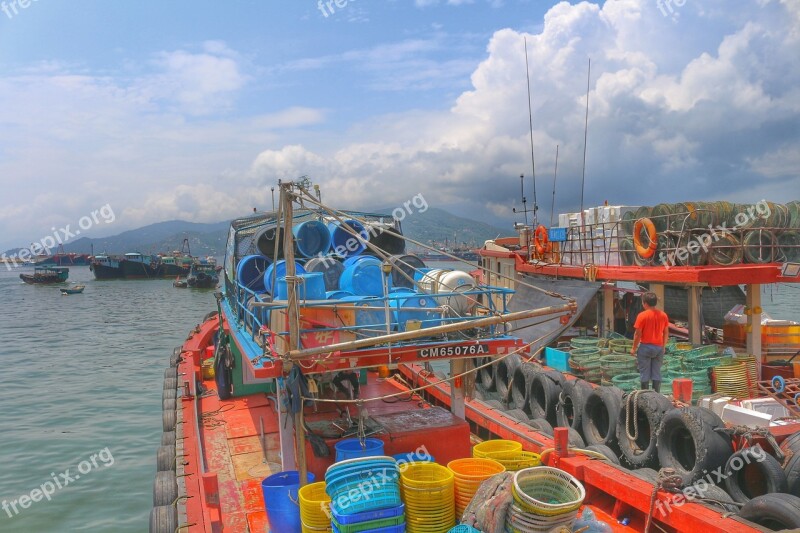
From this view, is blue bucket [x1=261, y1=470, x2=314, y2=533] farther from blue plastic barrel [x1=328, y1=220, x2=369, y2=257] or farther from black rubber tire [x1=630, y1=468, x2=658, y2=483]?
blue plastic barrel [x1=328, y1=220, x2=369, y2=257]

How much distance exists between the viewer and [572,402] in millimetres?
8719

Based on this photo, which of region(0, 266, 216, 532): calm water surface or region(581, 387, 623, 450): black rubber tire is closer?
region(581, 387, 623, 450): black rubber tire

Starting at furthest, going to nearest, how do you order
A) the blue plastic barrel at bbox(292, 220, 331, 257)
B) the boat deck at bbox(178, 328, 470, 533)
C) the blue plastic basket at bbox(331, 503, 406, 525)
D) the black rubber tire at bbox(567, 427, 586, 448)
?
the blue plastic barrel at bbox(292, 220, 331, 257), the black rubber tire at bbox(567, 427, 586, 448), the boat deck at bbox(178, 328, 470, 533), the blue plastic basket at bbox(331, 503, 406, 525)

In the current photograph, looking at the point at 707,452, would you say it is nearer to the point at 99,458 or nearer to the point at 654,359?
the point at 654,359

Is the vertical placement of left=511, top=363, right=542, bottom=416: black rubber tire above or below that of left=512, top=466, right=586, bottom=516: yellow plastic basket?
below

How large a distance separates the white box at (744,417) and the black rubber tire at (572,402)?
186 centimetres

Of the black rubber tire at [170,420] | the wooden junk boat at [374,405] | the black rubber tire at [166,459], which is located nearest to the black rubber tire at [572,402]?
the wooden junk boat at [374,405]

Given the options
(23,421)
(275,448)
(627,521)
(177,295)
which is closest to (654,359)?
(627,521)

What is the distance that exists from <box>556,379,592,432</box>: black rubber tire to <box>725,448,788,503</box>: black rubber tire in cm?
258

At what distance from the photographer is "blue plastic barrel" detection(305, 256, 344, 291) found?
7230mm

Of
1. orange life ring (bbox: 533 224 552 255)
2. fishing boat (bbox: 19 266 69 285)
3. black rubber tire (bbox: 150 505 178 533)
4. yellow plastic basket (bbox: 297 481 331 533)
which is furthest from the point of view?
fishing boat (bbox: 19 266 69 285)

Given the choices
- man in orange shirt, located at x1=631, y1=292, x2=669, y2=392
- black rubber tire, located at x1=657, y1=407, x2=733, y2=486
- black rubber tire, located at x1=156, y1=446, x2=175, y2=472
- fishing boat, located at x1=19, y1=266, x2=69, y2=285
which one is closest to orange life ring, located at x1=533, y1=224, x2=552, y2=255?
man in orange shirt, located at x1=631, y1=292, x2=669, y2=392

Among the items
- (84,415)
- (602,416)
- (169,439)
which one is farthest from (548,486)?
(84,415)

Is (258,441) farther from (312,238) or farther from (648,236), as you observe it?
(648,236)
